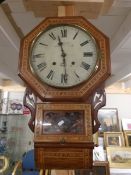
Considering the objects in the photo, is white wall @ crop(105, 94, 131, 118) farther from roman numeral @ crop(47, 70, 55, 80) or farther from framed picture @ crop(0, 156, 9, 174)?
roman numeral @ crop(47, 70, 55, 80)

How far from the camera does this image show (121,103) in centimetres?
425

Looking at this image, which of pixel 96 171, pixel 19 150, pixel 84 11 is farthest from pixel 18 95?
pixel 84 11

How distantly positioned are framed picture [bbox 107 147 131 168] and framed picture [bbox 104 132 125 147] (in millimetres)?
186

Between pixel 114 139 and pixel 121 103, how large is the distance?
761 mm

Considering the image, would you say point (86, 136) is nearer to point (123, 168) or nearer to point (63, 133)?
point (63, 133)

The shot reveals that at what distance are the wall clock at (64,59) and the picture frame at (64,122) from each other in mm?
31

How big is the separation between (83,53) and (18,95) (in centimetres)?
373

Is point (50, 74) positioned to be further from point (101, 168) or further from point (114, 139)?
point (114, 139)

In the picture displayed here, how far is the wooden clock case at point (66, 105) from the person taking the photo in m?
0.73

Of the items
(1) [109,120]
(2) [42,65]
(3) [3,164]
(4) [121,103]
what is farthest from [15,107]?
(2) [42,65]

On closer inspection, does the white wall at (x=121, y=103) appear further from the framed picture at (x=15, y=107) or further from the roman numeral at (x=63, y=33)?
the roman numeral at (x=63, y=33)

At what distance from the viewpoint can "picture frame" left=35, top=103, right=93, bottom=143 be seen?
74 cm

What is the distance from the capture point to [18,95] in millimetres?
4395

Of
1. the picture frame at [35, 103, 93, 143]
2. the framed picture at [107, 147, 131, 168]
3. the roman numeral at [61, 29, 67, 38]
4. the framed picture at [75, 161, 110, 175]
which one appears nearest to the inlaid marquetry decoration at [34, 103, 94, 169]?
the picture frame at [35, 103, 93, 143]
